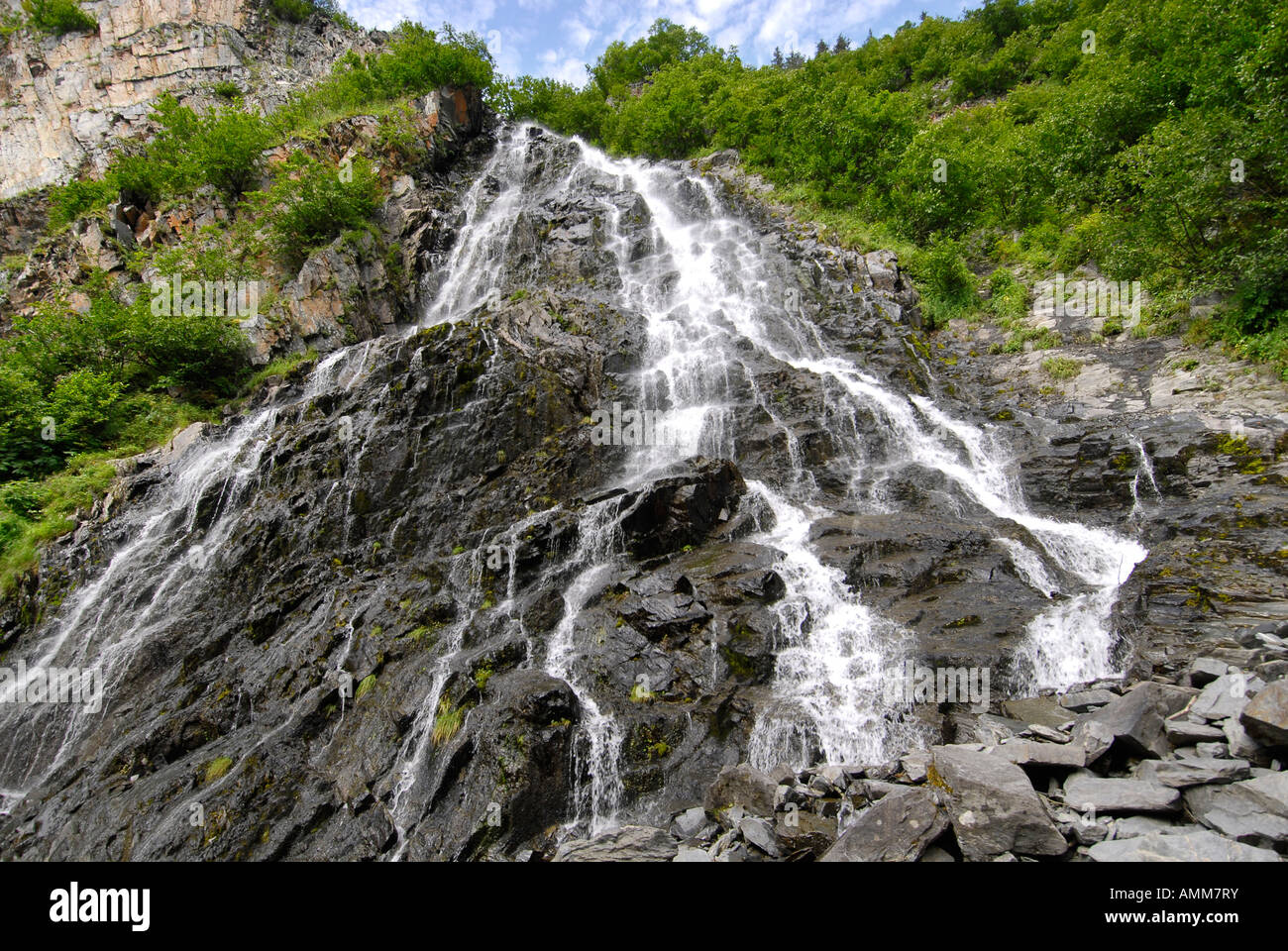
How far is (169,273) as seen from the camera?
75.0ft

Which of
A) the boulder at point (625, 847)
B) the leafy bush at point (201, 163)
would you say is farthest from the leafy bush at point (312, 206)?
the boulder at point (625, 847)

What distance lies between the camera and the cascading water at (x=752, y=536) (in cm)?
823

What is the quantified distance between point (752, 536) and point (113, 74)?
5453 cm

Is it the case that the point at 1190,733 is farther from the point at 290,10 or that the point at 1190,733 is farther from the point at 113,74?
the point at 290,10

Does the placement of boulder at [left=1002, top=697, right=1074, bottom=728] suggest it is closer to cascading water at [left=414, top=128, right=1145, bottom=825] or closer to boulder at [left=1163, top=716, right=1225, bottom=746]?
cascading water at [left=414, top=128, right=1145, bottom=825]

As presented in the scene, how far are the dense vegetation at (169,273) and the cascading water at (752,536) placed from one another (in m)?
3.69

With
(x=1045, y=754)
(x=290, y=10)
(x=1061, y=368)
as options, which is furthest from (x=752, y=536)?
(x=290, y=10)

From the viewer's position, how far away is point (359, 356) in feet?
61.8

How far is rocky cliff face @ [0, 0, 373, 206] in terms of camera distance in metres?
35.4

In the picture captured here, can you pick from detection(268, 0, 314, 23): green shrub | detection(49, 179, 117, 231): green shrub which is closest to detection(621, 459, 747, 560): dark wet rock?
detection(49, 179, 117, 231): green shrub

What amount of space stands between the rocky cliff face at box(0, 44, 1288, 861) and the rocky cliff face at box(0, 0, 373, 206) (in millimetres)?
33371

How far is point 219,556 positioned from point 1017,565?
17.3 metres
